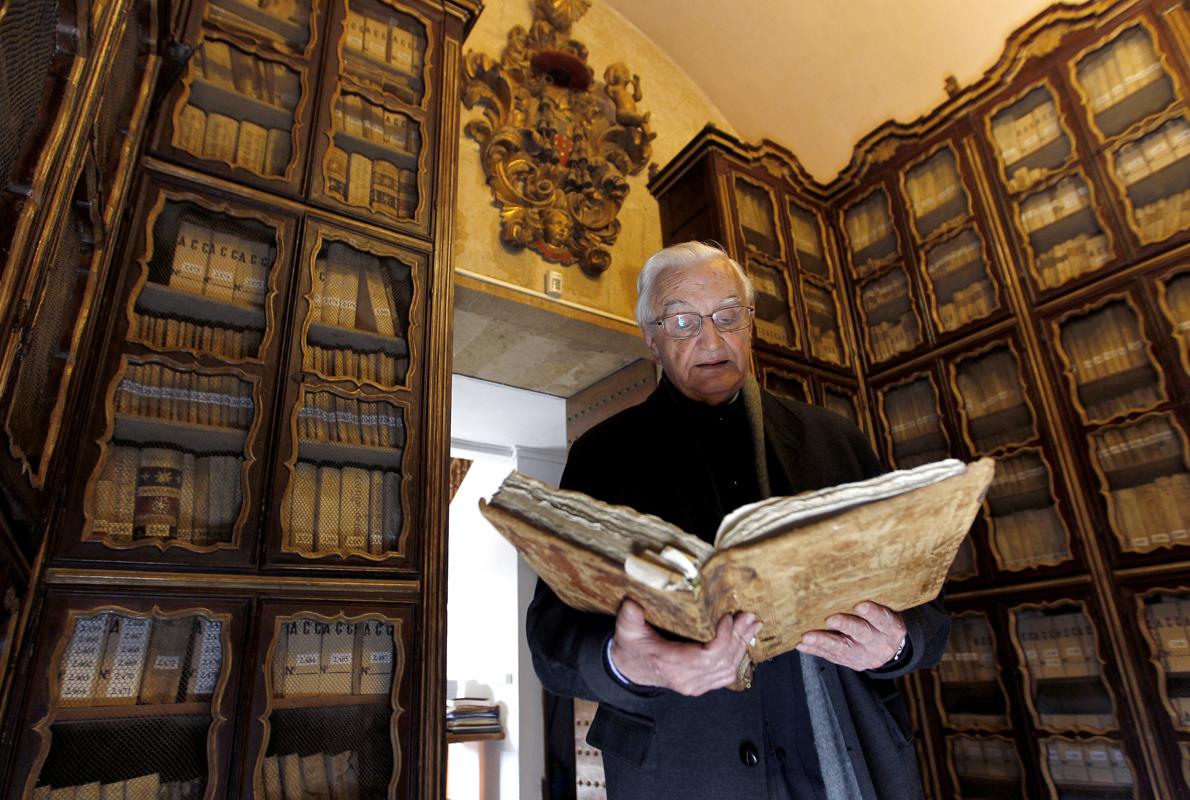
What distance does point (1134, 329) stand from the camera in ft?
9.41

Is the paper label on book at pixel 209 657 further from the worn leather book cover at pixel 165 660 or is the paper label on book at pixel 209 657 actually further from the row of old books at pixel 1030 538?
the row of old books at pixel 1030 538

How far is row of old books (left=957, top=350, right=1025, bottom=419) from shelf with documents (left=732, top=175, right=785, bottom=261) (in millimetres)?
1178

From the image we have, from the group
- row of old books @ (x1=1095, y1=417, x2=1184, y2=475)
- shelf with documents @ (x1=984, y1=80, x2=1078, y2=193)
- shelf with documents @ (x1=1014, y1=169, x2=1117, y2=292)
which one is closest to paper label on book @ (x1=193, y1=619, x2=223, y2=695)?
row of old books @ (x1=1095, y1=417, x2=1184, y2=475)

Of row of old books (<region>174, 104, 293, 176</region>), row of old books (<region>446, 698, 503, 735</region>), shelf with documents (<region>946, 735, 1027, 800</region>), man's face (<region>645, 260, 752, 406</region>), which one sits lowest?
shelf with documents (<region>946, 735, 1027, 800</region>)

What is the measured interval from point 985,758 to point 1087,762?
406 millimetres

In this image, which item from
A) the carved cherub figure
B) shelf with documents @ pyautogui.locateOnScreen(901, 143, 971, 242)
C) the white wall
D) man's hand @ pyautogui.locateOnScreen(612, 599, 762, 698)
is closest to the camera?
man's hand @ pyautogui.locateOnScreen(612, 599, 762, 698)

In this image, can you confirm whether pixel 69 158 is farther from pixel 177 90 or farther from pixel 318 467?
pixel 177 90

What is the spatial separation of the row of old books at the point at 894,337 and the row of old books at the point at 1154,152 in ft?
3.63

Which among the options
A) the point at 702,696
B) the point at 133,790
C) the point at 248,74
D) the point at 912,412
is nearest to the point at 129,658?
the point at 133,790

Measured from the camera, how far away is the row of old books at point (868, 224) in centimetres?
399

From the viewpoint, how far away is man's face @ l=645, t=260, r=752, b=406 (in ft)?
4.46

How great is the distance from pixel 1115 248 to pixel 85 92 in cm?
361

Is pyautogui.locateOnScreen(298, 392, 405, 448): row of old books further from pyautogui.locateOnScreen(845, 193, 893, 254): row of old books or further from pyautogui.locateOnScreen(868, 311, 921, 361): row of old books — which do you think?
pyautogui.locateOnScreen(845, 193, 893, 254): row of old books

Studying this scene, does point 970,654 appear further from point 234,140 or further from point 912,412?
point 234,140
